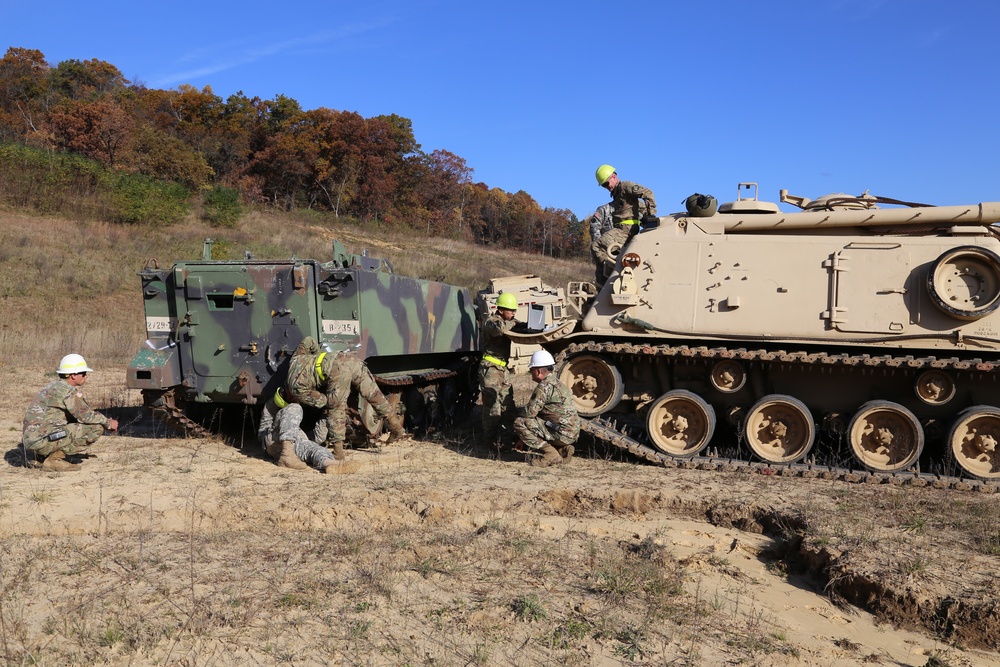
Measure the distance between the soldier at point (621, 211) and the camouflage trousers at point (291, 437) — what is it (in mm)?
4174

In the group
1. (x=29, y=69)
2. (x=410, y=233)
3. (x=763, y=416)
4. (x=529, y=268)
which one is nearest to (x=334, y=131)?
(x=410, y=233)

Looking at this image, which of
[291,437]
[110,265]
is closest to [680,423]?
[291,437]

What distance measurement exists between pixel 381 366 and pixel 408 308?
831 mm

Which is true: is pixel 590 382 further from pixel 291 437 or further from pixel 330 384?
pixel 291 437

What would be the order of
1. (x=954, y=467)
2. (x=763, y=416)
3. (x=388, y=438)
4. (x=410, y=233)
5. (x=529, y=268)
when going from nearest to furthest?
(x=954, y=467) → (x=763, y=416) → (x=388, y=438) → (x=529, y=268) → (x=410, y=233)

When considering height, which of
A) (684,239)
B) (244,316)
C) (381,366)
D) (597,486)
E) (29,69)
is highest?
(29,69)

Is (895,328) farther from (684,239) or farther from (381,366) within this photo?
(381,366)

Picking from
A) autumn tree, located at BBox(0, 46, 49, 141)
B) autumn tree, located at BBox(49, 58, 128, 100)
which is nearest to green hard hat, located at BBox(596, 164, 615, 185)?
autumn tree, located at BBox(0, 46, 49, 141)

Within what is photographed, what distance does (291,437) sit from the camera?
8688 mm

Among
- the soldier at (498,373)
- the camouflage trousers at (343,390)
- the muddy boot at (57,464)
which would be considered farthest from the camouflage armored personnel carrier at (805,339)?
the muddy boot at (57,464)

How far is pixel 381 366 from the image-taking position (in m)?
10.6

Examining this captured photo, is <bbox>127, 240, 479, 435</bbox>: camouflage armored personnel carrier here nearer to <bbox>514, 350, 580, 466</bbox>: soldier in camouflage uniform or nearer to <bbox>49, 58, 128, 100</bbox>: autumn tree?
<bbox>514, 350, 580, 466</bbox>: soldier in camouflage uniform

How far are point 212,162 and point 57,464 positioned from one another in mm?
29685

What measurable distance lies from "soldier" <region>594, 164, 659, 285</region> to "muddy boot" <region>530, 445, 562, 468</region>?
2498 millimetres
